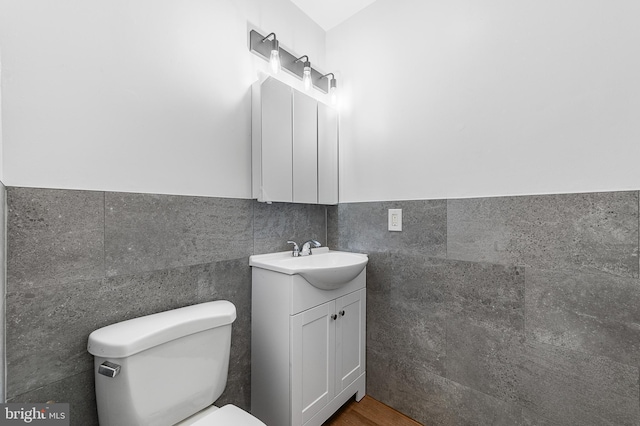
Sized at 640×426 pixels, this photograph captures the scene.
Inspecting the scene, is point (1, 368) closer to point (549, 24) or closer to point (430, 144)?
point (430, 144)

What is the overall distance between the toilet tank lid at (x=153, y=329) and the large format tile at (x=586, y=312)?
1.33 metres

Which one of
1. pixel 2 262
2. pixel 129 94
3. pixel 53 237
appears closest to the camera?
pixel 2 262

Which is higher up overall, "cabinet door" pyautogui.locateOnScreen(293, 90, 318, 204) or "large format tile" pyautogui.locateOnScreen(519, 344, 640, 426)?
"cabinet door" pyautogui.locateOnScreen(293, 90, 318, 204)

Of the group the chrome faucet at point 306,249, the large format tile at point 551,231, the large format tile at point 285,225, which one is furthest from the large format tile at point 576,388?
the large format tile at point 285,225

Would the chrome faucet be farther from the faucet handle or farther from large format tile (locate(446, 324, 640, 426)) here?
large format tile (locate(446, 324, 640, 426))

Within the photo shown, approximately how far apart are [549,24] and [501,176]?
2.19ft

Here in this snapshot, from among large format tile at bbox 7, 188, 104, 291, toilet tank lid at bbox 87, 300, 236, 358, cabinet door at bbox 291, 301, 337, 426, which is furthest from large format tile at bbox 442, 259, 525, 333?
large format tile at bbox 7, 188, 104, 291

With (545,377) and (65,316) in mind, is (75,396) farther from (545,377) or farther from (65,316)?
(545,377)

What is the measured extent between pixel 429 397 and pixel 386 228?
3.11 feet

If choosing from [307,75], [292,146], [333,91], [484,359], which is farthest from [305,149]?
[484,359]

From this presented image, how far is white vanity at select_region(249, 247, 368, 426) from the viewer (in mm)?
1288

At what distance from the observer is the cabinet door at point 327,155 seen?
5.91 ft

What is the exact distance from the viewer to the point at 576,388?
112 cm

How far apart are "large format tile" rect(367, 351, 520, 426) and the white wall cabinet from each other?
1.10 m
